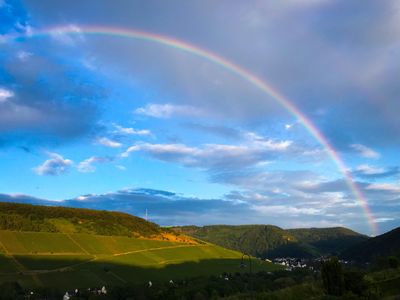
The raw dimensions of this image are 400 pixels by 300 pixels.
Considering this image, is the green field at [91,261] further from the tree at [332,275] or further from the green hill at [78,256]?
Result: the tree at [332,275]

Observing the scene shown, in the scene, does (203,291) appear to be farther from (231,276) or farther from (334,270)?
(334,270)

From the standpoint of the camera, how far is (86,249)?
535 feet

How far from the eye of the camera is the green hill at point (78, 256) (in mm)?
128375

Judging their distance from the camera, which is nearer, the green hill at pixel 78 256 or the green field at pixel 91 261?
the green field at pixel 91 261

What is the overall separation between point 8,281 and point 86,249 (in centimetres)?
5012

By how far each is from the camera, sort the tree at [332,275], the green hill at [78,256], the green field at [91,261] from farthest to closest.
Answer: the green hill at [78,256] → the green field at [91,261] → the tree at [332,275]

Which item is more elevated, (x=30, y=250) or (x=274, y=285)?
(x=30, y=250)

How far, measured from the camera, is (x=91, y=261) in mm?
148750

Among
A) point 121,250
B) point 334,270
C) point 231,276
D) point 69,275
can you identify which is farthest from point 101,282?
point 334,270

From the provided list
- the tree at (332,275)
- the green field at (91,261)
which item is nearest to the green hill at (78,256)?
the green field at (91,261)

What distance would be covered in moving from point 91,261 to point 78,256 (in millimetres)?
6512

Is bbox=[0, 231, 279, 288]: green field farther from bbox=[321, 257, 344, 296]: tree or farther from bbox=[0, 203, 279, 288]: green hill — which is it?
bbox=[321, 257, 344, 296]: tree

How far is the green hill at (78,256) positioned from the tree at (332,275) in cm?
7754

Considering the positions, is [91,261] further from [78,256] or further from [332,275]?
[332,275]
